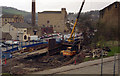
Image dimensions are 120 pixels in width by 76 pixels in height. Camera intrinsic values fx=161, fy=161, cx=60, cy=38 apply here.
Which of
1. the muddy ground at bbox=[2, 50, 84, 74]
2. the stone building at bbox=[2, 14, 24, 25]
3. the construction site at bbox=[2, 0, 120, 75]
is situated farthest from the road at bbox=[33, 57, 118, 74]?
the stone building at bbox=[2, 14, 24, 25]

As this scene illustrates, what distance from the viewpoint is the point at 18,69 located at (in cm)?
1059

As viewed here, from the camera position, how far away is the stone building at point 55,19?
37469mm

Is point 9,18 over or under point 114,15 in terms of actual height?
over

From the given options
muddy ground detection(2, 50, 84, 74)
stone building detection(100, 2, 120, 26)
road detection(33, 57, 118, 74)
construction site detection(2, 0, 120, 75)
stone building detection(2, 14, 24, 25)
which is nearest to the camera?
stone building detection(100, 2, 120, 26)

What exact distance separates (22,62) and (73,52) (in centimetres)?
453

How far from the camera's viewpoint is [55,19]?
38.5 meters

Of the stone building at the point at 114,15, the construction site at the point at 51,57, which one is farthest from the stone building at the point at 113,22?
the construction site at the point at 51,57

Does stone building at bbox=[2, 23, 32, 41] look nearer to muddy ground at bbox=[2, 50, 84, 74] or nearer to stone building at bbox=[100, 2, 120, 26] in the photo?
muddy ground at bbox=[2, 50, 84, 74]

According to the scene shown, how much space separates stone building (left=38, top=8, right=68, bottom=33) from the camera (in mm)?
37469

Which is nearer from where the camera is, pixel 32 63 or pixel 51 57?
pixel 32 63

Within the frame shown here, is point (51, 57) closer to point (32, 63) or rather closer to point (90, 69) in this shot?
point (32, 63)

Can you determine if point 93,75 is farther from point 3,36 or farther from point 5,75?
point 3,36

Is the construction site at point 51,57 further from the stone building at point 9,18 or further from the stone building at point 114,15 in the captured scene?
the stone building at point 9,18

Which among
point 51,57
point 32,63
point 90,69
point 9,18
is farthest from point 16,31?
point 90,69
